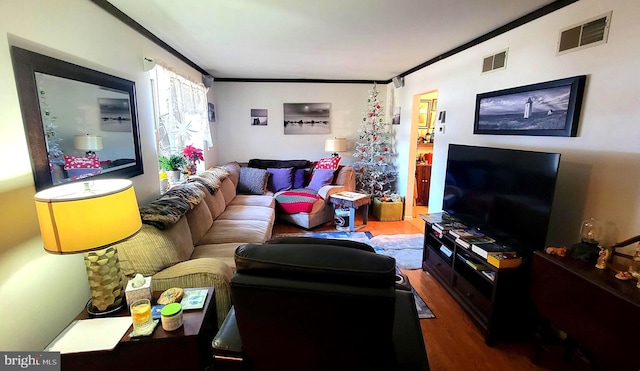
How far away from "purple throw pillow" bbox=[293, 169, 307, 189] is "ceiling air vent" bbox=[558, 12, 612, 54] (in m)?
3.52

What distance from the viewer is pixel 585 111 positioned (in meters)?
1.79

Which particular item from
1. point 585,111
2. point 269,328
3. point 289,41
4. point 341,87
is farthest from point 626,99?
point 341,87

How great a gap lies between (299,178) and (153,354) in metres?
3.68

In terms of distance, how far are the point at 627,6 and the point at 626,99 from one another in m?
0.50

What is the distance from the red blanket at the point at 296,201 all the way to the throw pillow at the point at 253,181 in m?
0.37

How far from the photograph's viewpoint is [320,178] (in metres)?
4.59

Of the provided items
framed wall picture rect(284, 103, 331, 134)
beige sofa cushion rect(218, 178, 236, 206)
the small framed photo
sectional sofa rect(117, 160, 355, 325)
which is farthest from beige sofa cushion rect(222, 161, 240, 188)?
framed wall picture rect(284, 103, 331, 134)

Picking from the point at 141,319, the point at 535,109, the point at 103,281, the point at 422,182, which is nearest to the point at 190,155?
the point at 103,281

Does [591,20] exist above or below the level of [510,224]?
above

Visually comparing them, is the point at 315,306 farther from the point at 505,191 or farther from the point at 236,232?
the point at 236,232

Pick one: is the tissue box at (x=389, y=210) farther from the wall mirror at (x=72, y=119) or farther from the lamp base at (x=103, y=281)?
the lamp base at (x=103, y=281)

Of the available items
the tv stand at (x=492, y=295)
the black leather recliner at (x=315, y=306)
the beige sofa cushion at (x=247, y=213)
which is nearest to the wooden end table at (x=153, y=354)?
the black leather recliner at (x=315, y=306)

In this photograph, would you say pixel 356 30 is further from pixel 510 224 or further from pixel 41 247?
pixel 41 247

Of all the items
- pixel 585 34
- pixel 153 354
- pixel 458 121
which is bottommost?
pixel 153 354
